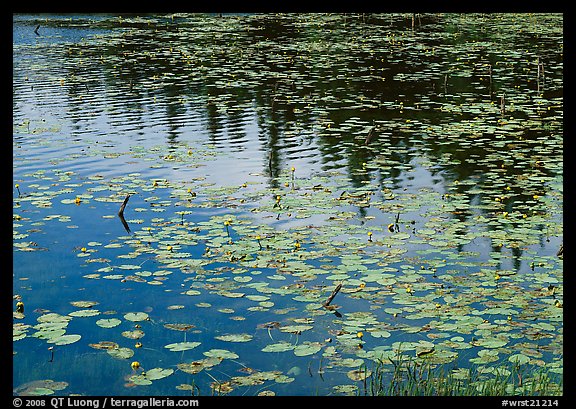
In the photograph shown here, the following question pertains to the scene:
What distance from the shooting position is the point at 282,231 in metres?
8.09

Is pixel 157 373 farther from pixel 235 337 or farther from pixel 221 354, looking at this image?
pixel 235 337

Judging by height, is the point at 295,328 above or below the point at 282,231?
below

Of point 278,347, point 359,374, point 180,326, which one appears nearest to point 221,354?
point 278,347

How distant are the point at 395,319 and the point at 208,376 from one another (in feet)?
5.55

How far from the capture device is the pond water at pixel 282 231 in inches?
217

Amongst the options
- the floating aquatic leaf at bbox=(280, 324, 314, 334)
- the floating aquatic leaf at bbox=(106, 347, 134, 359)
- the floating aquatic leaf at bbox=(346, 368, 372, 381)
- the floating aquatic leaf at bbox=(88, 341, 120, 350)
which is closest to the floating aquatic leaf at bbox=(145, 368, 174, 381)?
the floating aquatic leaf at bbox=(106, 347, 134, 359)

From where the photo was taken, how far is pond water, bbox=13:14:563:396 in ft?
18.1

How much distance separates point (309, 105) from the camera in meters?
15.4

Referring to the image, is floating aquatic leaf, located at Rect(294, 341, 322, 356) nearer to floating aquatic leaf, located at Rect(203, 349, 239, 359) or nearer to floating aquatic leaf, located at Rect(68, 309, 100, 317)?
floating aquatic leaf, located at Rect(203, 349, 239, 359)

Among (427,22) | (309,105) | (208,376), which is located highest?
(427,22)

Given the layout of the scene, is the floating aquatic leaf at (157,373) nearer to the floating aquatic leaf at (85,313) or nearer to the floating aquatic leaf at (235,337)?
the floating aquatic leaf at (235,337)

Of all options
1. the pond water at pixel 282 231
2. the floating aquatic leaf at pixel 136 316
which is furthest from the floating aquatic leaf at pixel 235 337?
the floating aquatic leaf at pixel 136 316
